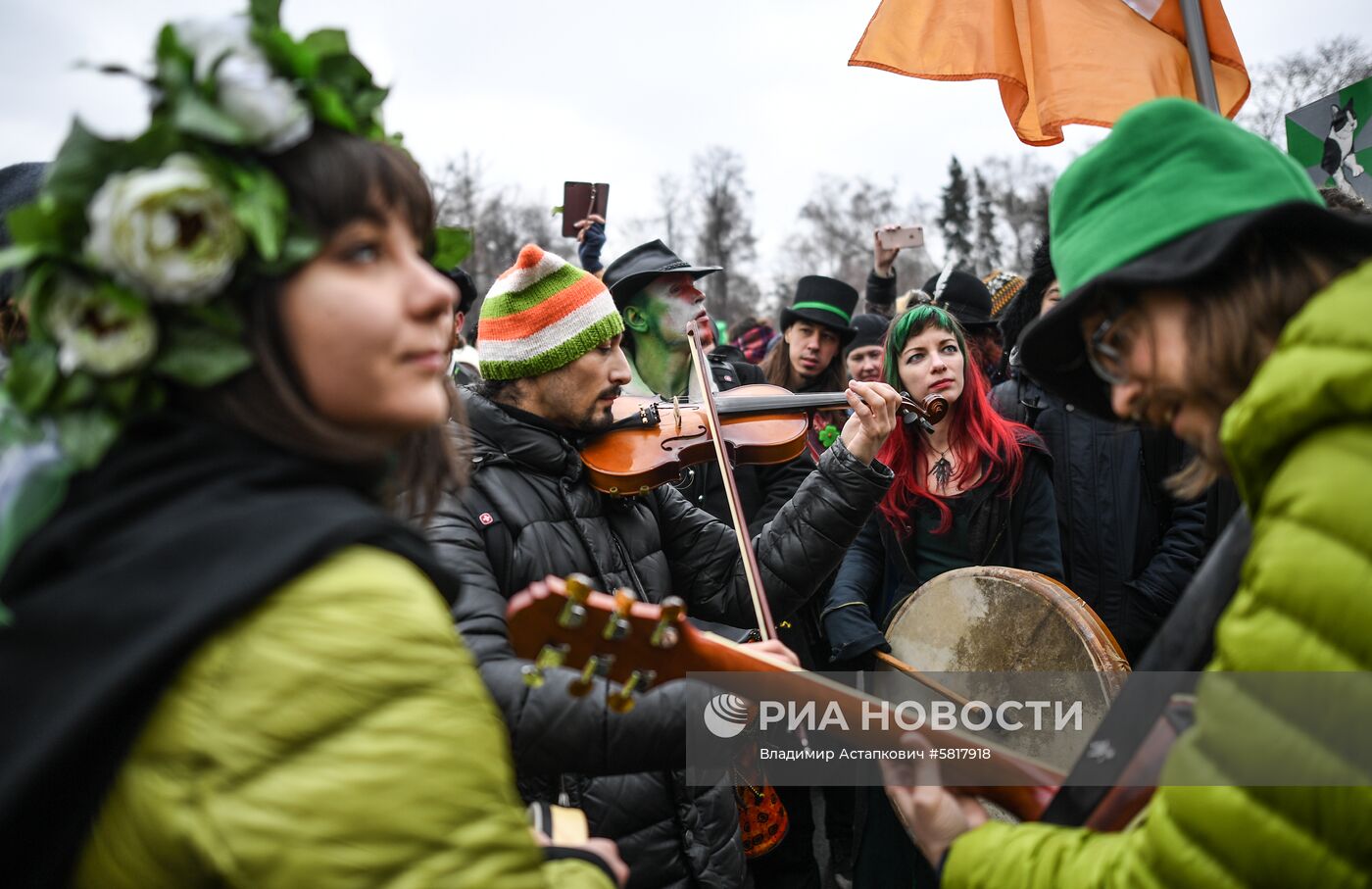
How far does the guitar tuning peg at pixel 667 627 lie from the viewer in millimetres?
1657

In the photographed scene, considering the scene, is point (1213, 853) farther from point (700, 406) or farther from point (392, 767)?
point (700, 406)

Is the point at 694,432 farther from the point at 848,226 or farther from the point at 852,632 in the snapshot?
the point at 848,226

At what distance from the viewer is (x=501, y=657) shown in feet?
7.05

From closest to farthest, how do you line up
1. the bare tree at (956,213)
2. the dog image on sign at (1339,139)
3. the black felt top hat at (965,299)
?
the dog image on sign at (1339,139), the black felt top hat at (965,299), the bare tree at (956,213)

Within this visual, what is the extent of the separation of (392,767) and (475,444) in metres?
1.77

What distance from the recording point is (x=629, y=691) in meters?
1.69

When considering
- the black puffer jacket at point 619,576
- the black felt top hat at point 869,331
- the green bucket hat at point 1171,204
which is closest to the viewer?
the green bucket hat at point 1171,204

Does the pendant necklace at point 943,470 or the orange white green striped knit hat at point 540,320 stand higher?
the orange white green striped knit hat at point 540,320

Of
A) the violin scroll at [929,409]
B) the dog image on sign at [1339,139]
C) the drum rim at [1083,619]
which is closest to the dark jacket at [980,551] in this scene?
the violin scroll at [929,409]

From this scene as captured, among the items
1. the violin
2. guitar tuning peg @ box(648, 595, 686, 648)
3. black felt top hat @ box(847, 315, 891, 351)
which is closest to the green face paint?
the violin

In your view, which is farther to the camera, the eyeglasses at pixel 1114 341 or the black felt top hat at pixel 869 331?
the black felt top hat at pixel 869 331

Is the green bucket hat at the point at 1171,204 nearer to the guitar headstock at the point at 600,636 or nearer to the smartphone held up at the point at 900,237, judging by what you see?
the guitar headstock at the point at 600,636

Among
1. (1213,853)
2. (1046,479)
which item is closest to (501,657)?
(1213,853)

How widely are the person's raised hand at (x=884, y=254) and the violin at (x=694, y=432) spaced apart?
3.26 meters
